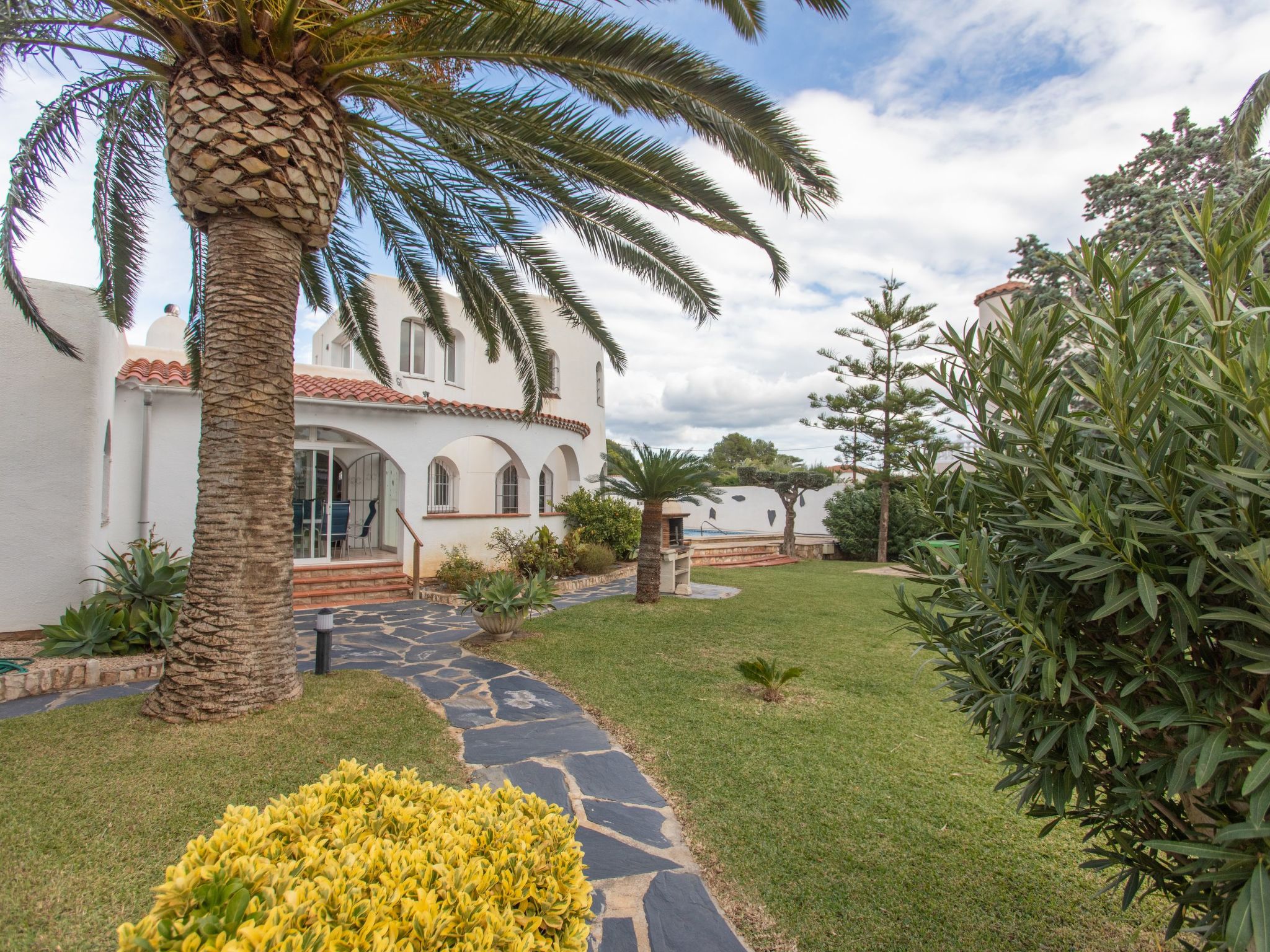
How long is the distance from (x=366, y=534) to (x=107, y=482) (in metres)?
7.06

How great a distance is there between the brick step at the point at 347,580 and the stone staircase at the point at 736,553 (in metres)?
9.02

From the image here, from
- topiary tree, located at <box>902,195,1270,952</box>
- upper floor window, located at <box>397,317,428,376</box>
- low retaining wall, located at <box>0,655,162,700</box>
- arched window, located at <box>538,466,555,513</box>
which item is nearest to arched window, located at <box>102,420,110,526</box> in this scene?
low retaining wall, located at <box>0,655,162,700</box>

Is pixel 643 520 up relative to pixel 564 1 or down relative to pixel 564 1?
down

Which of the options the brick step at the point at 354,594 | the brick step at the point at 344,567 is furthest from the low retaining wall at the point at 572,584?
the brick step at the point at 344,567

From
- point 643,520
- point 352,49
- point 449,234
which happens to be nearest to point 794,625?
point 643,520

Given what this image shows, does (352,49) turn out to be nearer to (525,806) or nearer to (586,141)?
(586,141)

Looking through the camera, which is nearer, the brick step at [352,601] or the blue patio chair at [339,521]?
the brick step at [352,601]

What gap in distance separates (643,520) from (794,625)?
3060mm

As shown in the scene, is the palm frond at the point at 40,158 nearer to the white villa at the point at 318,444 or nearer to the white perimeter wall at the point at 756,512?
the white villa at the point at 318,444

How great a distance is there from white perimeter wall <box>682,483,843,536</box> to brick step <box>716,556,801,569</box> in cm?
667

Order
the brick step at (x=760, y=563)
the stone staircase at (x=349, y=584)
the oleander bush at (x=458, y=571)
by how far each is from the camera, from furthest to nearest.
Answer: the brick step at (x=760, y=563) < the oleander bush at (x=458, y=571) < the stone staircase at (x=349, y=584)

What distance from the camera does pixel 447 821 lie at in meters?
2.17

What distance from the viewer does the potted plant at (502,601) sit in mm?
8133

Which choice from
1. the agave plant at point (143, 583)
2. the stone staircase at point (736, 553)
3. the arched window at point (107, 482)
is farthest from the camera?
the stone staircase at point (736, 553)
